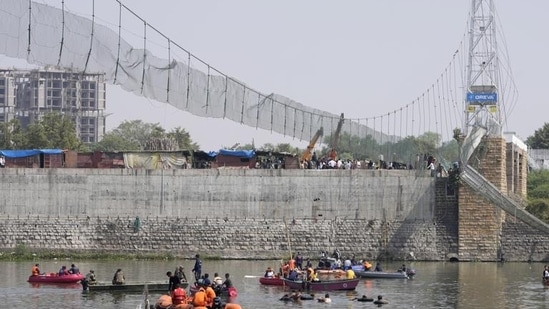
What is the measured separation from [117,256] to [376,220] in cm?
1342

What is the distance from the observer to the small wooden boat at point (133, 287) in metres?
53.1

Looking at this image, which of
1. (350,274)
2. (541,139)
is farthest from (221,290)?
(541,139)

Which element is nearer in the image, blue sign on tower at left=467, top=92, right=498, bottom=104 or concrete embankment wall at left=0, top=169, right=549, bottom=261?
concrete embankment wall at left=0, top=169, right=549, bottom=261

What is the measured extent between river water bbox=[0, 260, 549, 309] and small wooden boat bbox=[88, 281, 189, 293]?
0.80 feet

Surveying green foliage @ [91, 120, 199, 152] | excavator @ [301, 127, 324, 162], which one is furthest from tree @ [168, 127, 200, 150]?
excavator @ [301, 127, 324, 162]

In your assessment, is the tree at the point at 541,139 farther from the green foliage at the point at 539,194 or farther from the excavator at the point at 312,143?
the excavator at the point at 312,143

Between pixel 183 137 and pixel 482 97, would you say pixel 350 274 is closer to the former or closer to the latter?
pixel 482 97

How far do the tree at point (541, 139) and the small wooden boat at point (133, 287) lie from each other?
88.4 m

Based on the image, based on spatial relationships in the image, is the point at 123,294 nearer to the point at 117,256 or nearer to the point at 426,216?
the point at 117,256

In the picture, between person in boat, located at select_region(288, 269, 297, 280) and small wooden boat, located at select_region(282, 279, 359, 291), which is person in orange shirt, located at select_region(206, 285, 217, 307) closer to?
small wooden boat, located at select_region(282, 279, 359, 291)

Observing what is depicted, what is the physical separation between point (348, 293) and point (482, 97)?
22890 millimetres

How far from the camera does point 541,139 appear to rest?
137m

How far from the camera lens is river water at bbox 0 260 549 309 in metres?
51.1

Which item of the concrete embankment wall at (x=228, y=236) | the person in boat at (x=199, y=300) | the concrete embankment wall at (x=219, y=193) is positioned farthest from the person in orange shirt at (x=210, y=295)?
the concrete embankment wall at (x=219, y=193)
